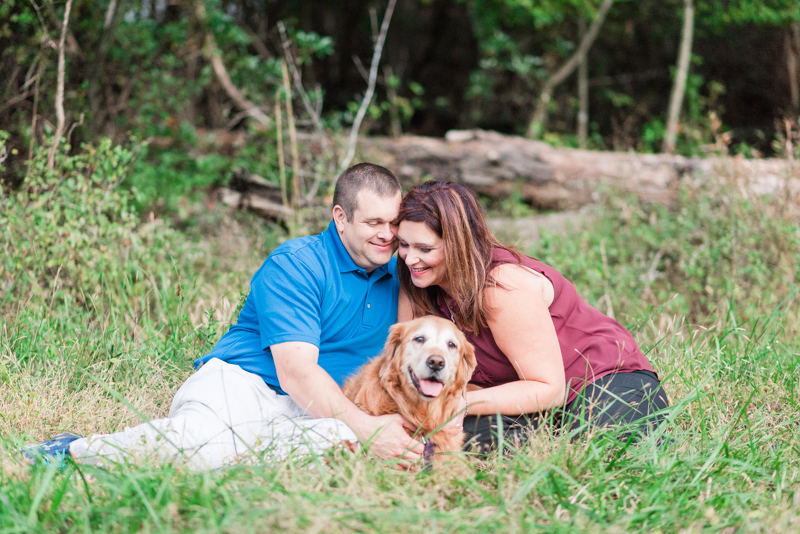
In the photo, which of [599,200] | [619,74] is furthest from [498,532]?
[619,74]

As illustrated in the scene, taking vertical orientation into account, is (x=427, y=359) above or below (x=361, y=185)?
below

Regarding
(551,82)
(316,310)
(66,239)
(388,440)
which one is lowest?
(388,440)

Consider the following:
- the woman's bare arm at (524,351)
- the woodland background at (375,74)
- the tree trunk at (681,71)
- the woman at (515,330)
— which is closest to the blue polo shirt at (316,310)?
the woman at (515,330)

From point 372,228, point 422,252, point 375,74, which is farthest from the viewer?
→ point 375,74

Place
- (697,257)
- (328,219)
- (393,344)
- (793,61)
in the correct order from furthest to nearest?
1. (793,61)
2. (328,219)
3. (697,257)
4. (393,344)

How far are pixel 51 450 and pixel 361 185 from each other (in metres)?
1.80

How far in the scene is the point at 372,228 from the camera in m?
3.05

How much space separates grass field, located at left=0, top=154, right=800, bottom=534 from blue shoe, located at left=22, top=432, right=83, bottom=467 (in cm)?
7

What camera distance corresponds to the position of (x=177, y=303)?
4227 mm

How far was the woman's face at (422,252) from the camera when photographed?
2896mm

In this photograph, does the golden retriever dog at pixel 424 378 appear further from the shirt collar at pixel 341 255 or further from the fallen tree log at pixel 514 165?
the fallen tree log at pixel 514 165

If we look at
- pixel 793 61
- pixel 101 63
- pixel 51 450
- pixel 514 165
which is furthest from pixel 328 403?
pixel 793 61

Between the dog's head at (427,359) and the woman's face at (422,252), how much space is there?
0.28m

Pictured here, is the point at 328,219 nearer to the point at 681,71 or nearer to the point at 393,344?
the point at 393,344
